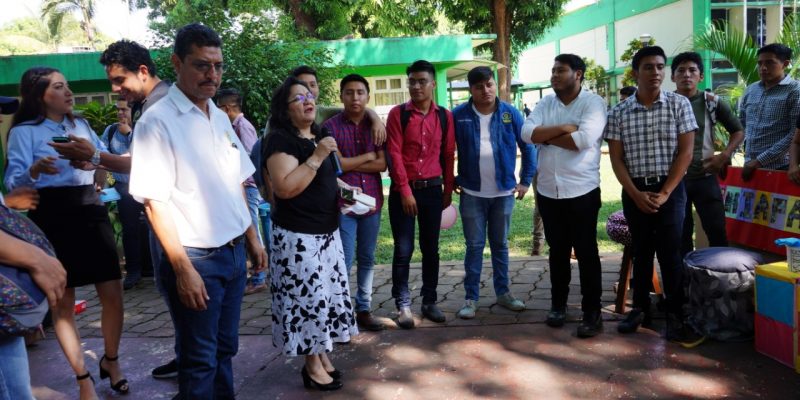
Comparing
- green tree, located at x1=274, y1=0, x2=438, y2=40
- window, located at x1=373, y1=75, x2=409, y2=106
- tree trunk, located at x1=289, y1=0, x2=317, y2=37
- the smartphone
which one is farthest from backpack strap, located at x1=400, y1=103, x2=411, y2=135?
tree trunk, located at x1=289, y1=0, x2=317, y2=37

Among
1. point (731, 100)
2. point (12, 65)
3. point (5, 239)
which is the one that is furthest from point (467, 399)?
point (12, 65)

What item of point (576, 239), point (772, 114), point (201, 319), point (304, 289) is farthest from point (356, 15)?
point (201, 319)

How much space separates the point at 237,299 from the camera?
A: 117 inches

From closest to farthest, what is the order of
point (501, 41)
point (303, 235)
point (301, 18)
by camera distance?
point (303, 235) < point (501, 41) < point (301, 18)

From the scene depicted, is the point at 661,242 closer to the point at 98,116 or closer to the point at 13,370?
the point at 13,370

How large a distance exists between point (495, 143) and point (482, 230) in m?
0.68

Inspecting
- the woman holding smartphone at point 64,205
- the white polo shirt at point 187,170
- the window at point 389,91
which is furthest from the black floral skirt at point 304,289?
the window at point 389,91

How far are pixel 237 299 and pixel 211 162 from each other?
72 centimetres

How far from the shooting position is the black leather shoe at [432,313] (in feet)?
15.4

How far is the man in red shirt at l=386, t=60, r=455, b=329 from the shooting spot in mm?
4484

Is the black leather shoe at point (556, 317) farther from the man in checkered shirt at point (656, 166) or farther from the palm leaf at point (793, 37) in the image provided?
the palm leaf at point (793, 37)

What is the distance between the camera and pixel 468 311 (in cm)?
475

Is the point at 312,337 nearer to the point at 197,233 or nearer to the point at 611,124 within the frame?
the point at 197,233

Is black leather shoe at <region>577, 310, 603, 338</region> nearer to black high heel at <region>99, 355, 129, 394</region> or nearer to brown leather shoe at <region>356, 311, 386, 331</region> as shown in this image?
brown leather shoe at <region>356, 311, 386, 331</region>
